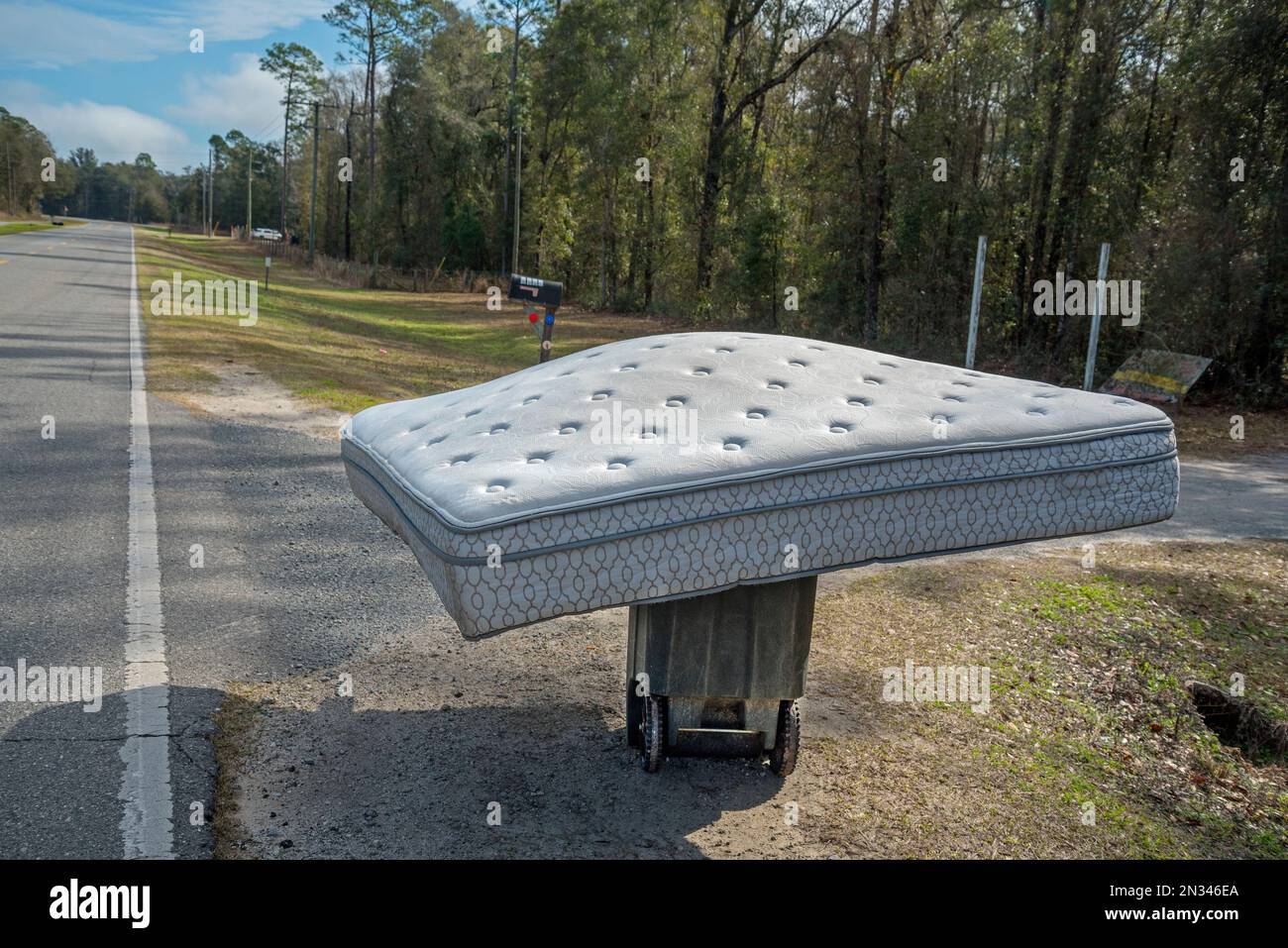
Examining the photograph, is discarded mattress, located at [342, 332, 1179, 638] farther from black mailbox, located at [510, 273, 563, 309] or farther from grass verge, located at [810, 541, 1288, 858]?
black mailbox, located at [510, 273, 563, 309]

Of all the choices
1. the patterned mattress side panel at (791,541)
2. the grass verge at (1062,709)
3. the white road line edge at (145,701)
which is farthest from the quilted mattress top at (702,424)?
the grass verge at (1062,709)

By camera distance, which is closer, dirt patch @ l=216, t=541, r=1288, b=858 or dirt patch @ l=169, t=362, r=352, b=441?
dirt patch @ l=216, t=541, r=1288, b=858

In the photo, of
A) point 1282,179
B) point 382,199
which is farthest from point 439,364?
point 382,199

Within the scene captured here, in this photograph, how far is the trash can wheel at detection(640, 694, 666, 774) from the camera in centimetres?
378

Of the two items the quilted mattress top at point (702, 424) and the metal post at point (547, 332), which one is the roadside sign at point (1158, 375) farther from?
the quilted mattress top at point (702, 424)

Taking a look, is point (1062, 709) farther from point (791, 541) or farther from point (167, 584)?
point (167, 584)

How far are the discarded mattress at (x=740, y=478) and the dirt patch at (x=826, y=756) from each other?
899 millimetres

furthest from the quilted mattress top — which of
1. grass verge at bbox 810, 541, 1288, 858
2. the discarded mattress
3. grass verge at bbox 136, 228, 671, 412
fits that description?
grass verge at bbox 136, 228, 671, 412

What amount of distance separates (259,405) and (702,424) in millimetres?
8998

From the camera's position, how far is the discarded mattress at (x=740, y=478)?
3010 mm

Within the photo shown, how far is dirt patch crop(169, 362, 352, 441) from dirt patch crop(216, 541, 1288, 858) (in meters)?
5.77

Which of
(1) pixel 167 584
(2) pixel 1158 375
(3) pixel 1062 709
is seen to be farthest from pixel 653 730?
(2) pixel 1158 375
